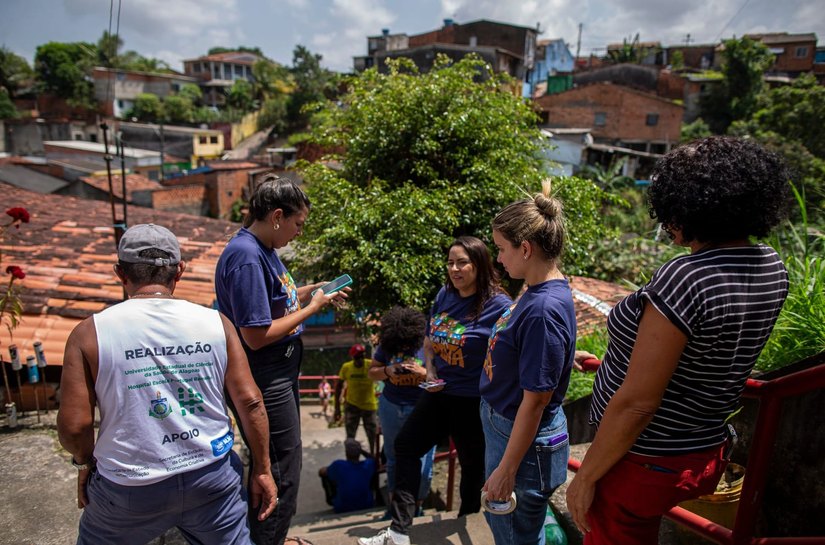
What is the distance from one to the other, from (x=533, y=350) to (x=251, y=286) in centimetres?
125

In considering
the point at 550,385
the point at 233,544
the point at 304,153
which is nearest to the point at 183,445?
the point at 233,544

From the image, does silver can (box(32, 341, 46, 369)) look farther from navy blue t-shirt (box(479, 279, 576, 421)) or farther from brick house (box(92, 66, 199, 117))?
brick house (box(92, 66, 199, 117))

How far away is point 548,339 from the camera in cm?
188

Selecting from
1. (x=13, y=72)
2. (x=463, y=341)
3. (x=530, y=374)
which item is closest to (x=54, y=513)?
(x=463, y=341)

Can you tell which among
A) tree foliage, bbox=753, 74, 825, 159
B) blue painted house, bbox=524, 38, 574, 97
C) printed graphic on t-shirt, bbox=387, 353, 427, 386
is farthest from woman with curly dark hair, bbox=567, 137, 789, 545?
blue painted house, bbox=524, 38, 574, 97

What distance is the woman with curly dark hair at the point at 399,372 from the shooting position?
346cm

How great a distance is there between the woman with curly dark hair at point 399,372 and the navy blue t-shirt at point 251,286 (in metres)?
1.15

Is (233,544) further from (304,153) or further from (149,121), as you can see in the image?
(149,121)

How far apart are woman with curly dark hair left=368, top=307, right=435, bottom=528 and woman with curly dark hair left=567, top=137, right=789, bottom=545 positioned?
191 centimetres

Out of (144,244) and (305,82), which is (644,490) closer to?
(144,244)

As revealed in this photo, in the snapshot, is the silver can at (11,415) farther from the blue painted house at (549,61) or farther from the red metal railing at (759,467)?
the blue painted house at (549,61)

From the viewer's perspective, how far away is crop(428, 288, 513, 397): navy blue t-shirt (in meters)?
2.83

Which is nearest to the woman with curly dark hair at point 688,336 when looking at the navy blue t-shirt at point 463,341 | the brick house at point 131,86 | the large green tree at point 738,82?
the navy blue t-shirt at point 463,341

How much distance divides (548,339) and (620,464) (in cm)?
48
